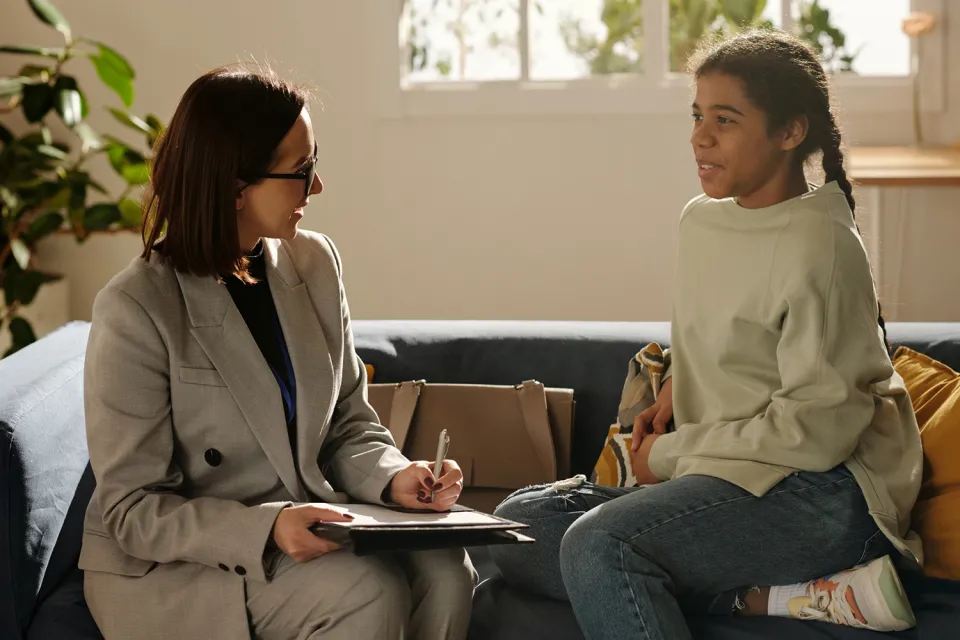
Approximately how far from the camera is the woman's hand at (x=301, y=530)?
62.8 inches

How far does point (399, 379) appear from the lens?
7.87 ft

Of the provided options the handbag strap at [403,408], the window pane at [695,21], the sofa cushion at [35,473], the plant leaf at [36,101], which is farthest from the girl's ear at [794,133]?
the plant leaf at [36,101]

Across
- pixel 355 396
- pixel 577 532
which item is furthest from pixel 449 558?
pixel 355 396

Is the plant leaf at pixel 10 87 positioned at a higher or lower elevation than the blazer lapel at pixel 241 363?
higher

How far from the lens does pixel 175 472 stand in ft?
5.53

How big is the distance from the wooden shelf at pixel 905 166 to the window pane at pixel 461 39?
1237 millimetres

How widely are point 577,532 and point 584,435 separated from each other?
1.95ft

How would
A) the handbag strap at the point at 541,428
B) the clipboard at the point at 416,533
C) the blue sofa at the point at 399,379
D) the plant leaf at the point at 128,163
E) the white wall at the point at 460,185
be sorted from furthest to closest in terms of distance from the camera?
the white wall at the point at 460,185 < the plant leaf at the point at 128,163 < the handbag strap at the point at 541,428 < the blue sofa at the point at 399,379 < the clipboard at the point at 416,533

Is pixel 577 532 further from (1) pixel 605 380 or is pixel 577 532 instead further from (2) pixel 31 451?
(2) pixel 31 451

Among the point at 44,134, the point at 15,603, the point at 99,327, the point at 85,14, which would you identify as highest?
the point at 85,14

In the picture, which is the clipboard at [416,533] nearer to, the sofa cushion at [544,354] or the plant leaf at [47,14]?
the sofa cushion at [544,354]

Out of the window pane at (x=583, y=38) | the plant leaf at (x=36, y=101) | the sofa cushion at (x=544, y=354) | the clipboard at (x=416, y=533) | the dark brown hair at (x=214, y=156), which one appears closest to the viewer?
the clipboard at (x=416, y=533)

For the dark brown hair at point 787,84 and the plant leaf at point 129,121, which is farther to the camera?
the plant leaf at point 129,121

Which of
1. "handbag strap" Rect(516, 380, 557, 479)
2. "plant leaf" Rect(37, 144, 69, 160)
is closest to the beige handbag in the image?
"handbag strap" Rect(516, 380, 557, 479)
